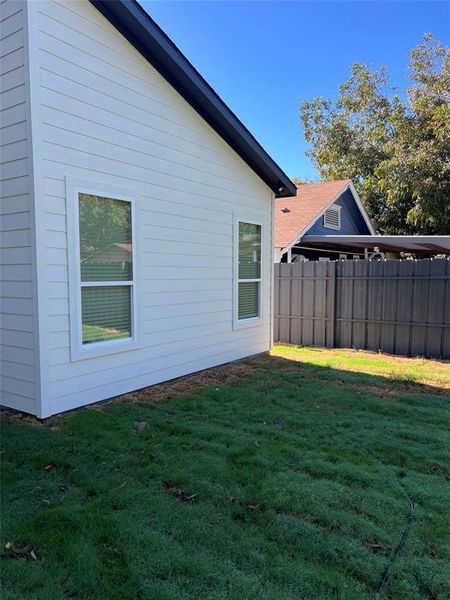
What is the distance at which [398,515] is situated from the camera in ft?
9.25

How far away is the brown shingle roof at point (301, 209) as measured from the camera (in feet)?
40.4

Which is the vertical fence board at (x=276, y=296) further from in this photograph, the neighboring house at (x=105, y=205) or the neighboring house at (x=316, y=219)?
the neighboring house at (x=105, y=205)

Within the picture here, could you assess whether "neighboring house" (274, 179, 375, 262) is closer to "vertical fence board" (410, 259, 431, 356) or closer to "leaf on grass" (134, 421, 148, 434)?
"vertical fence board" (410, 259, 431, 356)

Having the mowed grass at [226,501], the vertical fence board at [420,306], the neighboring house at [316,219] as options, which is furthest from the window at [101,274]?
the neighboring house at [316,219]

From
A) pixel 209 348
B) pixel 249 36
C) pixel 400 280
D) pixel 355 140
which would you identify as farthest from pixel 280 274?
pixel 355 140

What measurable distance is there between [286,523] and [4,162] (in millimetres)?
4274

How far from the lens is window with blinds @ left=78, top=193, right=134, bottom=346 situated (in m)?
4.77

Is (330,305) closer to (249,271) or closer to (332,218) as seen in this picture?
(249,271)

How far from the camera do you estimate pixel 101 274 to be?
16.3 feet

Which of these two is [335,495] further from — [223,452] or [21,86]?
[21,86]

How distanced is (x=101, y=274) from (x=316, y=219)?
31.6ft

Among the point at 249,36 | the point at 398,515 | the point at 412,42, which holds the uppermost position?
the point at 412,42

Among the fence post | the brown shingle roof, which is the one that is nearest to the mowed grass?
the fence post

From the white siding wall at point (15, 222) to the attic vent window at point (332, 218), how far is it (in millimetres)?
11522
